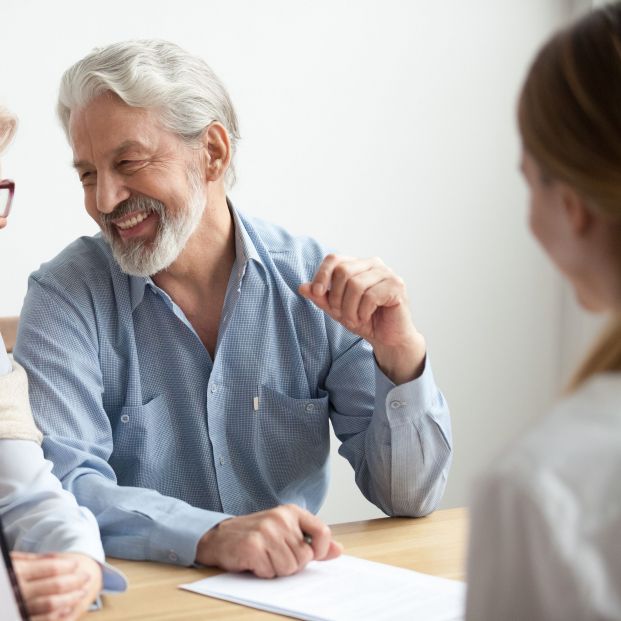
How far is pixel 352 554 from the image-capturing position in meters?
1.34

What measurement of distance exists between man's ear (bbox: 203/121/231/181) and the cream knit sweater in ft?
1.85

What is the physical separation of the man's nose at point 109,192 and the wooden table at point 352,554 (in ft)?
2.10

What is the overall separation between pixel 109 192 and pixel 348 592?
2.75ft

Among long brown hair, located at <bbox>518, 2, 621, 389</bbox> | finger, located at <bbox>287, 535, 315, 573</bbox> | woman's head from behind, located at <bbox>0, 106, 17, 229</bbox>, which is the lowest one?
finger, located at <bbox>287, 535, 315, 573</bbox>

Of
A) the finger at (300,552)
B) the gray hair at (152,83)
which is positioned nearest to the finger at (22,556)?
the finger at (300,552)

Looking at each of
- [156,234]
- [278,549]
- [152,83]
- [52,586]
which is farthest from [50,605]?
[152,83]

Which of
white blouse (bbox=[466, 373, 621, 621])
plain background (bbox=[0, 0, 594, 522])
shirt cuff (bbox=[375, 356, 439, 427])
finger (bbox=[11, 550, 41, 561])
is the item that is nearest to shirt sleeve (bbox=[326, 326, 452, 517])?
shirt cuff (bbox=[375, 356, 439, 427])

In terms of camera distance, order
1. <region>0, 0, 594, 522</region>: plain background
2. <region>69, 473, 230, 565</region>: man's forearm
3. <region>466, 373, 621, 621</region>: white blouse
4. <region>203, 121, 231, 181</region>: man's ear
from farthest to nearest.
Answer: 1. <region>0, 0, 594, 522</region>: plain background
2. <region>203, 121, 231, 181</region>: man's ear
3. <region>69, 473, 230, 565</region>: man's forearm
4. <region>466, 373, 621, 621</region>: white blouse

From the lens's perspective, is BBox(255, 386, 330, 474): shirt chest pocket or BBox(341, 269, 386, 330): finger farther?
BBox(255, 386, 330, 474): shirt chest pocket

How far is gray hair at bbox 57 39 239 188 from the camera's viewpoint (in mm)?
1678

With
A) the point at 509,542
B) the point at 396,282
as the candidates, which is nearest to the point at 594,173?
the point at 509,542

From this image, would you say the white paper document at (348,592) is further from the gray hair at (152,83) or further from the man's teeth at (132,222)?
the gray hair at (152,83)

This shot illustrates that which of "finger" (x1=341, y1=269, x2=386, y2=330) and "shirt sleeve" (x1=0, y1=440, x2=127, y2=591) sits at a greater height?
"finger" (x1=341, y1=269, x2=386, y2=330)

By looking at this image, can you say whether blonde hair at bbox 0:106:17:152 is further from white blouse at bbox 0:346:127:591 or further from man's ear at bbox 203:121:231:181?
white blouse at bbox 0:346:127:591
